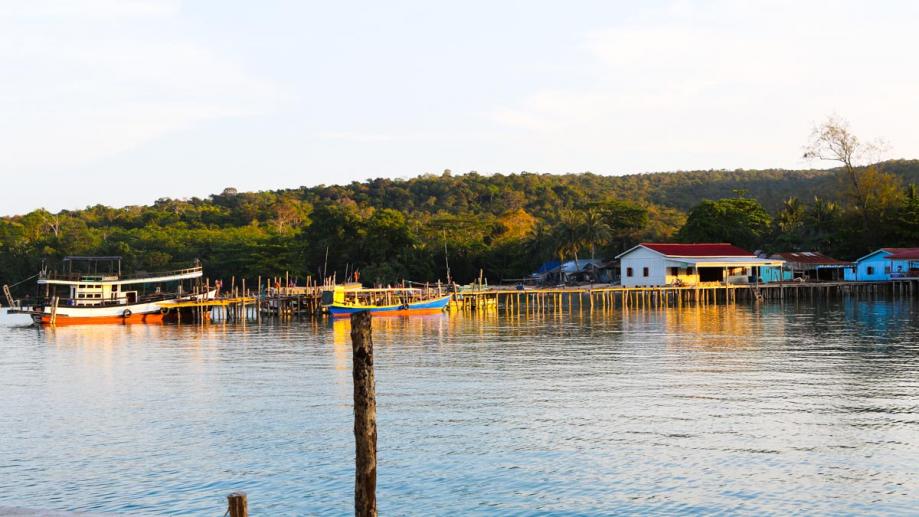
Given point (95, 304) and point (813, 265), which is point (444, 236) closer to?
point (813, 265)

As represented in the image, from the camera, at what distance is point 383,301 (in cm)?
6462

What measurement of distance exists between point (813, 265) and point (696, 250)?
41.2 ft

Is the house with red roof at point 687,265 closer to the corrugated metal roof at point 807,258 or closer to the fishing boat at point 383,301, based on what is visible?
the corrugated metal roof at point 807,258

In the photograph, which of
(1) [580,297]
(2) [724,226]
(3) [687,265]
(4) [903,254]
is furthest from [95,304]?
(4) [903,254]

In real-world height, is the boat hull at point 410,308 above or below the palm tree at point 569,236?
below

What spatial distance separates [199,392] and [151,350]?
48.8ft

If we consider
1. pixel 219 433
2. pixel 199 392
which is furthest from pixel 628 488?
pixel 199 392

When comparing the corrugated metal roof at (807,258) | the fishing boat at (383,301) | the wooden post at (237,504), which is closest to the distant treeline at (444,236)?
the corrugated metal roof at (807,258)

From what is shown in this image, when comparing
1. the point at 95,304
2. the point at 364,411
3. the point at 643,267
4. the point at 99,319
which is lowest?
the point at 99,319

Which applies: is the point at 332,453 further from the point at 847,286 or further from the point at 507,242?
the point at 507,242

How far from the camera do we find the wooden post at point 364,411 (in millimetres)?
10484

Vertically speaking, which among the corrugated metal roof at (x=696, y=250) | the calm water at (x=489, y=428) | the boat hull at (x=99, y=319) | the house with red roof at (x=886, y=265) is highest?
the corrugated metal roof at (x=696, y=250)

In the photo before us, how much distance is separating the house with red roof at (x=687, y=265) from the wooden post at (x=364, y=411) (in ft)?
208

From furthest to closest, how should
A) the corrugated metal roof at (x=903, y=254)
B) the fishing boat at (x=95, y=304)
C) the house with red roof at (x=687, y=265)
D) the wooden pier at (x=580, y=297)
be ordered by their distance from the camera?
the corrugated metal roof at (x=903, y=254) < the house with red roof at (x=687, y=265) < the wooden pier at (x=580, y=297) < the fishing boat at (x=95, y=304)
